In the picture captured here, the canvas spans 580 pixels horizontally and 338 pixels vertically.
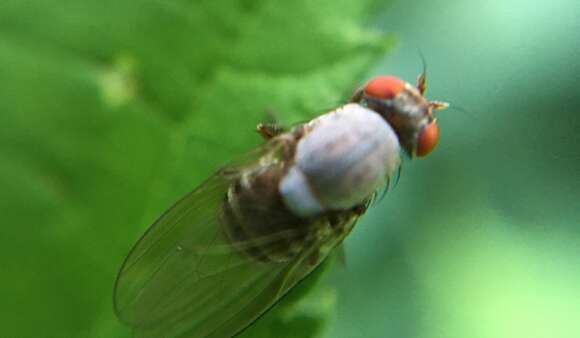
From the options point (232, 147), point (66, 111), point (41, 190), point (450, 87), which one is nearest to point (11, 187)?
point (41, 190)

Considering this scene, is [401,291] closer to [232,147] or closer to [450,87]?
[450,87]

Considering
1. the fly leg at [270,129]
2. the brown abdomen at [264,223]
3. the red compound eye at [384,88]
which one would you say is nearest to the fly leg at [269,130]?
the fly leg at [270,129]

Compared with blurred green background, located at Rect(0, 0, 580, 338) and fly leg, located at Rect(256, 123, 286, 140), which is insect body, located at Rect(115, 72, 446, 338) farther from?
blurred green background, located at Rect(0, 0, 580, 338)

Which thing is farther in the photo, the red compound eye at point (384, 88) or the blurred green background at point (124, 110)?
the red compound eye at point (384, 88)

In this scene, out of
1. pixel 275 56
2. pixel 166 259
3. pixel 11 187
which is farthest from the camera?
pixel 166 259

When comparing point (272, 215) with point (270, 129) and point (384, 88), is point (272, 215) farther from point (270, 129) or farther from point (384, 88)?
point (384, 88)

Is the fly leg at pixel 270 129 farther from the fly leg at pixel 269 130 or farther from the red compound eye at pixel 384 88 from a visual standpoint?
the red compound eye at pixel 384 88

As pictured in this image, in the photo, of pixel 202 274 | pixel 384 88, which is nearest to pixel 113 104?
pixel 202 274
